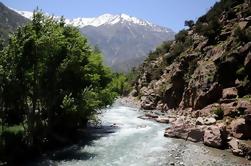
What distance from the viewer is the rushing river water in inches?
1344

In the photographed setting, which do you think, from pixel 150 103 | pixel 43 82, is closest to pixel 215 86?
pixel 150 103

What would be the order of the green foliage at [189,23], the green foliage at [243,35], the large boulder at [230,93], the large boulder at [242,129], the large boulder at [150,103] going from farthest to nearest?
1. the green foliage at [189,23]
2. the large boulder at [150,103]
3. the green foliage at [243,35]
4. the large boulder at [230,93]
5. the large boulder at [242,129]

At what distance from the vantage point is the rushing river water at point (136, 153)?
112ft

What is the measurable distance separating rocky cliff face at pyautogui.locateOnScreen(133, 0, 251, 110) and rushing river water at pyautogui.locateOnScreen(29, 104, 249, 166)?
48.4ft

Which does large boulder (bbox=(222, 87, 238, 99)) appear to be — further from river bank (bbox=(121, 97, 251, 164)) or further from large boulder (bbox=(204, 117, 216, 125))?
large boulder (bbox=(204, 117, 216, 125))

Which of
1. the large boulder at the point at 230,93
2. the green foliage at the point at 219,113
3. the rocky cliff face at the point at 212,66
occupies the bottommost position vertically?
the green foliage at the point at 219,113

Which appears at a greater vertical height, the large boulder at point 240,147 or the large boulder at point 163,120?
the large boulder at point 163,120

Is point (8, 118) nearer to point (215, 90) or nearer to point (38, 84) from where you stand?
point (38, 84)

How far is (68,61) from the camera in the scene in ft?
134

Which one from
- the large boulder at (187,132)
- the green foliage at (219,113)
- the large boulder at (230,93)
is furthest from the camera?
the large boulder at (230,93)

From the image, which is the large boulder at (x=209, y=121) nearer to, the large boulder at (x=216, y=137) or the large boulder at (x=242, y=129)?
the large boulder at (x=216, y=137)

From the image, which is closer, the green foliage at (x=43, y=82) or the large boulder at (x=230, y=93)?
the green foliage at (x=43, y=82)

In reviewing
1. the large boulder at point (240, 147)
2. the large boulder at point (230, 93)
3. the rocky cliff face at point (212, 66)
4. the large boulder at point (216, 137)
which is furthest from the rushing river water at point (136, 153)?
the rocky cliff face at point (212, 66)

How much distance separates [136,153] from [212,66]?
1268 inches
